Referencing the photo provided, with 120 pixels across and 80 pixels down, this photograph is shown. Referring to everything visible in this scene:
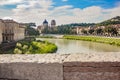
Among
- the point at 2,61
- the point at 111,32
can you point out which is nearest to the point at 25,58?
the point at 2,61

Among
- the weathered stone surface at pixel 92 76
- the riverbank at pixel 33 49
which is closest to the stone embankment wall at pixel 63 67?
the weathered stone surface at pixel 92 76

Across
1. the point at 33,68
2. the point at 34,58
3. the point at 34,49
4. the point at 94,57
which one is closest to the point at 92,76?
the point at 94,57

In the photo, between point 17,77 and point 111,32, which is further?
point 111,32

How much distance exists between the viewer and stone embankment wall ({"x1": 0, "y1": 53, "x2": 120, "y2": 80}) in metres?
2.83

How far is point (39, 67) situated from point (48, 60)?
13cm

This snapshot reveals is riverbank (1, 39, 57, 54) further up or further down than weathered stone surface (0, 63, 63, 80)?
further down

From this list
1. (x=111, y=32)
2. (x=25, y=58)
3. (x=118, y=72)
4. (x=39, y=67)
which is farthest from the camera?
(x=111, y=32)

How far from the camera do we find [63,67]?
2.96 meters

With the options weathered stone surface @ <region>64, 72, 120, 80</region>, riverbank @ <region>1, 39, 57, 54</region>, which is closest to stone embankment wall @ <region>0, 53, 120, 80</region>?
weathered stone surface @ <region>64, 72, 120, 80</region>

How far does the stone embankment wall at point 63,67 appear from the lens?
283cm

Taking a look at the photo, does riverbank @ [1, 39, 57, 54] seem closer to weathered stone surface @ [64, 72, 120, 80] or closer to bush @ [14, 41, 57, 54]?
bush @ [14, 41, 57, 54]

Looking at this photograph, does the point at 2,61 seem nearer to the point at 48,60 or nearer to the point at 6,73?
the point at 6,73

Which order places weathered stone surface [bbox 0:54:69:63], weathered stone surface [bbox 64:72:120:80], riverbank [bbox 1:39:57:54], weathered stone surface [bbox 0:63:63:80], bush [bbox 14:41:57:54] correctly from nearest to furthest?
weathered stone surface [bbox 64:72:120:80]
weathered stone surface [bbox 0:63:63:80]
weathered stone surface [bbox 0:54:69:63]
riverbank [bbox 1:39:57:54]
bush [bbox 14:41:57:54]

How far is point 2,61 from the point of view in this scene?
3.19 meters
